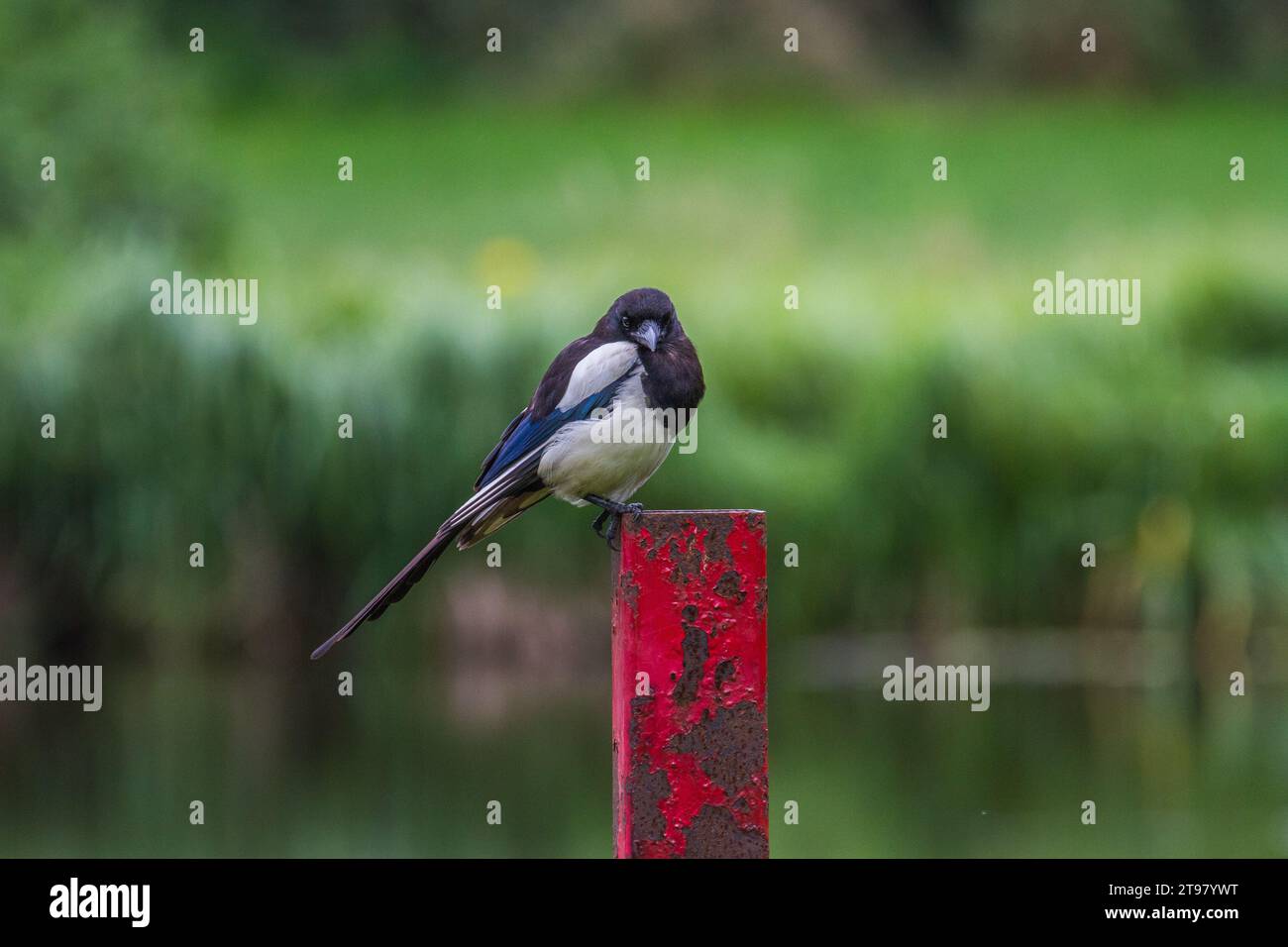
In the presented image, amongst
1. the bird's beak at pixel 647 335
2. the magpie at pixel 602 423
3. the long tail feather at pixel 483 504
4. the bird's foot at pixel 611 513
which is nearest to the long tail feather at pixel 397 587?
the long tail feather at pixel 483 504

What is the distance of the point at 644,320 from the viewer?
6.54 metres

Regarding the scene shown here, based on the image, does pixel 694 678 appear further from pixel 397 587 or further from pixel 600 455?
pixel 600 455

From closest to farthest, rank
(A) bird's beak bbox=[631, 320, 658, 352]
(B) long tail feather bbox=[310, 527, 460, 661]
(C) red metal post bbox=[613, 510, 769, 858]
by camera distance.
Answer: (C) red metal post bbox=[613, 510, 769, 858], (B) long tail feather bbox=[310, 527, 460, 661], (A) bird's beak bbox=[631, 320, 658, 352]

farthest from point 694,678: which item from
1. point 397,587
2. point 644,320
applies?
point 644,320

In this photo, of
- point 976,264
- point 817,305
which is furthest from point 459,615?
point 976,264

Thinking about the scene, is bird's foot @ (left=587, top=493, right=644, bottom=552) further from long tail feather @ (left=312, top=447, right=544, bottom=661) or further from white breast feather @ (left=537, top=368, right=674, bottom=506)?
long tail feather @ (left=312, top=447, right=544, bottom=661)

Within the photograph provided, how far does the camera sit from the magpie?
6.34 meters

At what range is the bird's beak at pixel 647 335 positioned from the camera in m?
6.46

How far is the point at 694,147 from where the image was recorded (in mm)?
22625

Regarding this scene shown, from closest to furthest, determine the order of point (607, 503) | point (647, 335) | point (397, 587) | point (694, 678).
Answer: point (694, 678)
point (397, 587)
point (607, 503)
point (647, 335)

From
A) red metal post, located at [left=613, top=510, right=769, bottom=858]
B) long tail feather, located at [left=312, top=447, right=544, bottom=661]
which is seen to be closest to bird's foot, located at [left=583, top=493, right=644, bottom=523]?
long tail feather, located at [left=312, top=447, right=544, bottom=661]

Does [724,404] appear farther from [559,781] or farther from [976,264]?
[976,264]

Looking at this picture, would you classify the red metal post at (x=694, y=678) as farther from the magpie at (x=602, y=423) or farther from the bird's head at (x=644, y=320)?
the bird's head at (x=644, y=320)

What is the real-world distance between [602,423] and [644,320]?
1.16 ft
